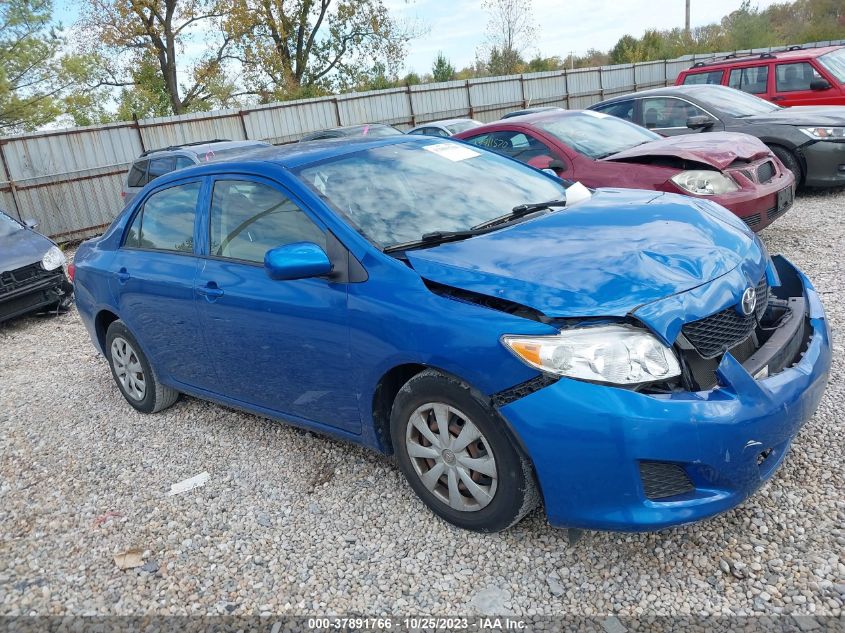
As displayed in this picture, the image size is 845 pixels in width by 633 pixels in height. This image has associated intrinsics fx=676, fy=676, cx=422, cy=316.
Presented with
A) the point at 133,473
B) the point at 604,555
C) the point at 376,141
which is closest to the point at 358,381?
the point at 604,555

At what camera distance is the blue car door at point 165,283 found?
390 centimetres

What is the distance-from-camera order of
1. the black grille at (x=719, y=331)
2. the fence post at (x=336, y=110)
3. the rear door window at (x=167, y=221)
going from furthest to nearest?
the fence post at (x=336, y=110), the rear door window at (x=167, y=221), the black grille at (x=719, y=331)

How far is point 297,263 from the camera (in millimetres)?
2934

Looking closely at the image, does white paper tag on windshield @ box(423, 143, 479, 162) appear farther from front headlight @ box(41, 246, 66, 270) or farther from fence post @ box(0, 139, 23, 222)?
fence post @ box(0, 139, 23, 222)

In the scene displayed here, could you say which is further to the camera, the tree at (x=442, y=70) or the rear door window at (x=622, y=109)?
the tree at (x=442, y=70)

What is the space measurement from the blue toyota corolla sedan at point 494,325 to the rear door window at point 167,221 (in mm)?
24

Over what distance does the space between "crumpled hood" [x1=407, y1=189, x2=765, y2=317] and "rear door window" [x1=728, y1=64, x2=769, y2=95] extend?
30.3 ft

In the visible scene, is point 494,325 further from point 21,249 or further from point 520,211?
point 21,249

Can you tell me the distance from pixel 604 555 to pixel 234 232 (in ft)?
7.93

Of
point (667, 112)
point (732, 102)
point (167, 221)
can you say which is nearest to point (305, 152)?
point (167, 221)

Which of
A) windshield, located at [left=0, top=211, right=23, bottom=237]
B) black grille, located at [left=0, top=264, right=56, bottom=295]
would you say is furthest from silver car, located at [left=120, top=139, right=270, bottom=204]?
black grille, located at [left=0, top=264, right=56, bottom=295]

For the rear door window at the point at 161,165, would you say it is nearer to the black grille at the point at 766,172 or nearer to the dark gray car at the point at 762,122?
the dark gray car at the point at 762,122

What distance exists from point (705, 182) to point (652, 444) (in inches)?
170

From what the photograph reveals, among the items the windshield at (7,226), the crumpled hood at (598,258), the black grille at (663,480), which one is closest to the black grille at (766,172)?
the crumpled hood at (598,258)
